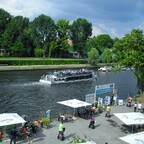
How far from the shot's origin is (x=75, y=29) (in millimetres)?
159875

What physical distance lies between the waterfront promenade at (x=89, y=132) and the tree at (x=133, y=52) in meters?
16.7

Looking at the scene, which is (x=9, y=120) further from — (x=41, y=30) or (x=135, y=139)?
(x=41, y=30)

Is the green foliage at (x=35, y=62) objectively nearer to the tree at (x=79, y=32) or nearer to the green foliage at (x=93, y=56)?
the green foliage at (x=93, y=56)

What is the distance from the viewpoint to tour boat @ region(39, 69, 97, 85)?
73981 mm

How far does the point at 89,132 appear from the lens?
96.2 ft

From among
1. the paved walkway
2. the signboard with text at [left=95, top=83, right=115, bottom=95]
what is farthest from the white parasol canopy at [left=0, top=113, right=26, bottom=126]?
the signboard with text at [left=95, top=83, right=115, bottom=95]

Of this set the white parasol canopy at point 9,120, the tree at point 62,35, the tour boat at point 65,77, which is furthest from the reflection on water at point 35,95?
the tree at point 62,35

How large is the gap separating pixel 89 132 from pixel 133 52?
2317cm

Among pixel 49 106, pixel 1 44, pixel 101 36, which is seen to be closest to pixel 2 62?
pixel 1 44

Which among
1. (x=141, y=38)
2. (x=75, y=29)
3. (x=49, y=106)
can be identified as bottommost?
(x=49, y=106)

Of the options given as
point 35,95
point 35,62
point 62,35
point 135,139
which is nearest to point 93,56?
point 62,35

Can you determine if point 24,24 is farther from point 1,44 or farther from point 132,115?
point 132,115

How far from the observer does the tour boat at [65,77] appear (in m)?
74.0

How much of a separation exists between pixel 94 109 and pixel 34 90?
1158 inches
